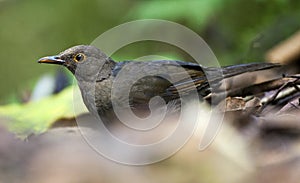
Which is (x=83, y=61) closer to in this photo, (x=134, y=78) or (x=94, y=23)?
(x=134, y=78)

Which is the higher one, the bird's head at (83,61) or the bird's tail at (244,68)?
the bird's tail at (244,68)

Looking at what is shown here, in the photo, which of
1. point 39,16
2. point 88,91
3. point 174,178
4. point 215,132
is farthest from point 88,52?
point 39,16

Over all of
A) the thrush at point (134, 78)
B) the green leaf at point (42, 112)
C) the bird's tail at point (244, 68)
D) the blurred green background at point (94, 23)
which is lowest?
the green leaf at point (42, 112)

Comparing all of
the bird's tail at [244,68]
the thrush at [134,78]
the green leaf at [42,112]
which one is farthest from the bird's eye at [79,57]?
the bird's tail at [244,68]

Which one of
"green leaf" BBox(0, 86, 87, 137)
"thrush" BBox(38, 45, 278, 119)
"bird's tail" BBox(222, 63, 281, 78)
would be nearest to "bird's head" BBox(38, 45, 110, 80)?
"thrush" BBox(38, 45, 278, 119)

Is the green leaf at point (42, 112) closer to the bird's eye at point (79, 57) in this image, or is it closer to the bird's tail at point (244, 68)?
the bird's eye at point (79, 57)

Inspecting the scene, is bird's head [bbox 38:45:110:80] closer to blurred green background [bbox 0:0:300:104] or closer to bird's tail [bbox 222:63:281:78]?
bird's tail [bbox 222:63:281:78]

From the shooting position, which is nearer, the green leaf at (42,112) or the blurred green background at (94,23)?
the green leaf at (42,112)

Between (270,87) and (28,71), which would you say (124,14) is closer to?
(28,71)
